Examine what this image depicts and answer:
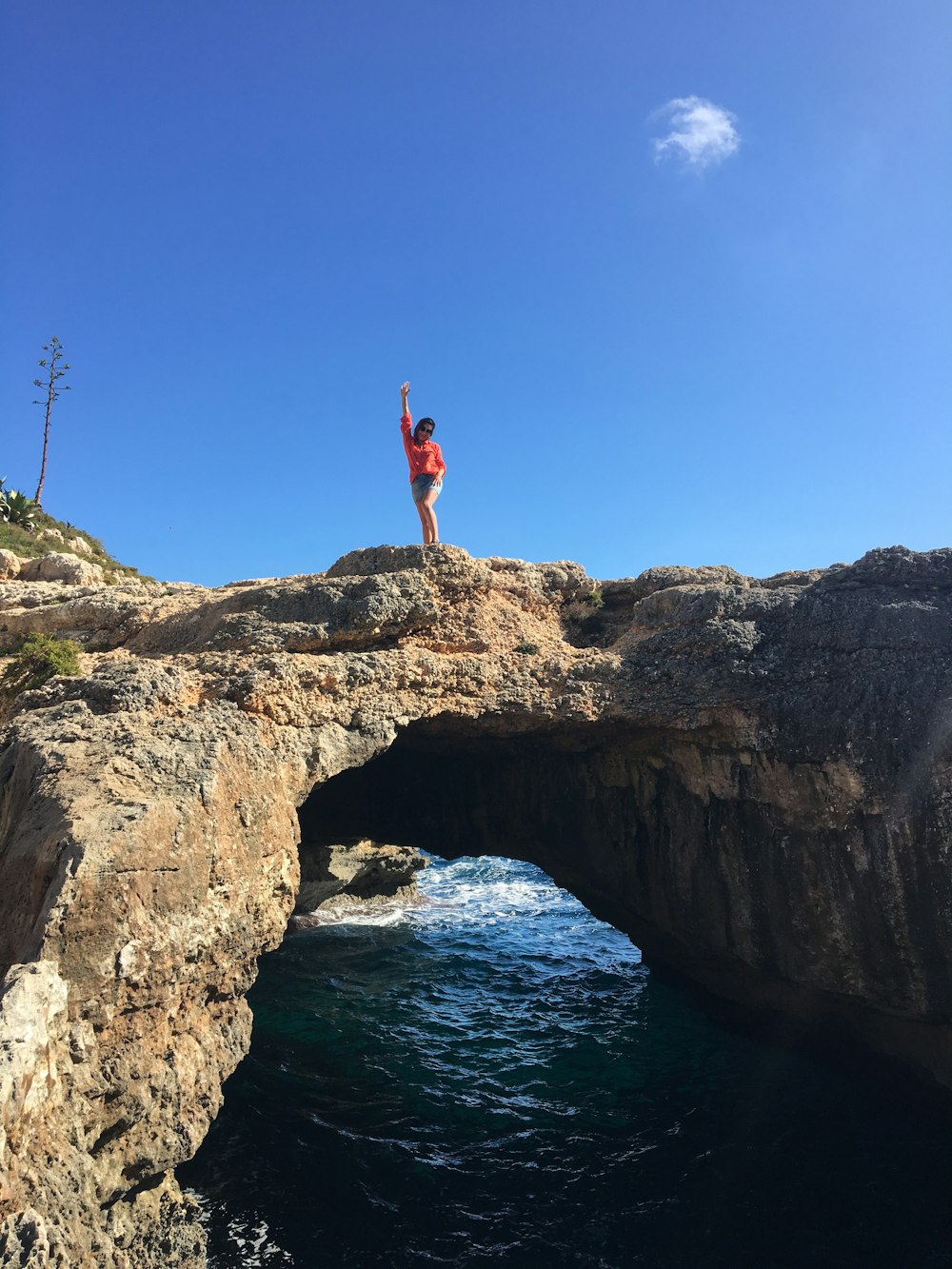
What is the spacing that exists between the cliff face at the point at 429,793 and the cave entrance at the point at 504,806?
7 cm

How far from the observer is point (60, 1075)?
7250 millimetres

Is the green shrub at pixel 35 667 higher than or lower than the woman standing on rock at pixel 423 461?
lower

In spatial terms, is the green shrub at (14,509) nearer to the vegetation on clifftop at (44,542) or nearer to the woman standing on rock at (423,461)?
the vegetation on clifftop at (44,542)

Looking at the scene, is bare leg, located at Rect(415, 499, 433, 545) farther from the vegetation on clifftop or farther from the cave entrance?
the vegetation on clifftop

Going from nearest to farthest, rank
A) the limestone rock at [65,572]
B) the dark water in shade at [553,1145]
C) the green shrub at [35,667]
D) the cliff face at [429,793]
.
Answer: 1. the cliff face at [429,793]
2. the dark water in shade at [553,1145]
3. the green shrub at [35,667]
4. the limestone rock at [65,572]

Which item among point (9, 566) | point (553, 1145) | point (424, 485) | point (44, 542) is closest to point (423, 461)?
point (424, 485)

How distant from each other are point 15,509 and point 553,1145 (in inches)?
1588

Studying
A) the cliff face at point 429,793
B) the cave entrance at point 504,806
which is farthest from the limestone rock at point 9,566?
the cave entrance at point 504,806

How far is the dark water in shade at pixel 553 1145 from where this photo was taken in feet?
32.6

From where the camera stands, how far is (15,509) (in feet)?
134

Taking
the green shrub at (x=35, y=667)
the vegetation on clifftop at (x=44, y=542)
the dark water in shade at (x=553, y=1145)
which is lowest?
the dark water in shade at (x=553, y=1145)

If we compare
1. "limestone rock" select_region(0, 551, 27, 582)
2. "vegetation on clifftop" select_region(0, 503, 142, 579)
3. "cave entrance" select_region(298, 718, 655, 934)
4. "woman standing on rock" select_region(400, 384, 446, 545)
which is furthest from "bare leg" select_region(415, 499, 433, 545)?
"vegetation on clifftop" select_region(0, 503, 142, 579)

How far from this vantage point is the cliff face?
7867mm

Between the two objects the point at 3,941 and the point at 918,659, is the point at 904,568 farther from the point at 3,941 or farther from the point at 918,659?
the point at 3,941
